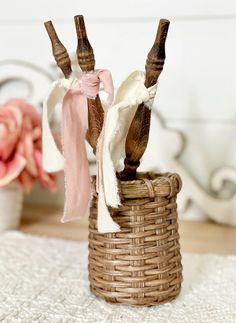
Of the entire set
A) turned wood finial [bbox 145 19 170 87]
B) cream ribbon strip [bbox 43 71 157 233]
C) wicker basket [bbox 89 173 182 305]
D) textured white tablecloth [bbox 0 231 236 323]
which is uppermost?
turned wood finial [bbox 145 19 170 87]

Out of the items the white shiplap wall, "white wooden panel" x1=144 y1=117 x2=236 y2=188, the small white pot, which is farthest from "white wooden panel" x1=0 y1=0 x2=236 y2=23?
the small white pot

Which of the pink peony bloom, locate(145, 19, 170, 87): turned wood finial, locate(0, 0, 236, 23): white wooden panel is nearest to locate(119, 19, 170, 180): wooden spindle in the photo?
locate(145, 19, 170, 87): turned wood finial

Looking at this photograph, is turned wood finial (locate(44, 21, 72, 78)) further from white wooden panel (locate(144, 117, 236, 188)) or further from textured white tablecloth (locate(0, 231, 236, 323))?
white wooden panel (locate(144, 117, 236, 188))

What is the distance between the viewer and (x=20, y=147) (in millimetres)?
916

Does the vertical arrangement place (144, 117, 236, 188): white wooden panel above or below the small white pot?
above

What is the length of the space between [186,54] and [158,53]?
1.38 ft

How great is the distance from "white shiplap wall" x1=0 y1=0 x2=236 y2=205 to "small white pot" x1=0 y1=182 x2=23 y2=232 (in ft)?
0.90

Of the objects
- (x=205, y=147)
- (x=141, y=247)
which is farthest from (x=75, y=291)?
(x=205, y=147)

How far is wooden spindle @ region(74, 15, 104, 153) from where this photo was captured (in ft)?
1.90

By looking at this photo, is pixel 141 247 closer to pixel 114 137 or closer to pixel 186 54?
pixel 114 137

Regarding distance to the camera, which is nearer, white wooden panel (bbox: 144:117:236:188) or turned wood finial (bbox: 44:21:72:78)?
turned wood finial (bbox: 44:21:72:78)

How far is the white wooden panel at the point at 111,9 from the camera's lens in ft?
3.14

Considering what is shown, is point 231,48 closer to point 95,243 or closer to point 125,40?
point 125,40

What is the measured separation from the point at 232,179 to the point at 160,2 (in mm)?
331
